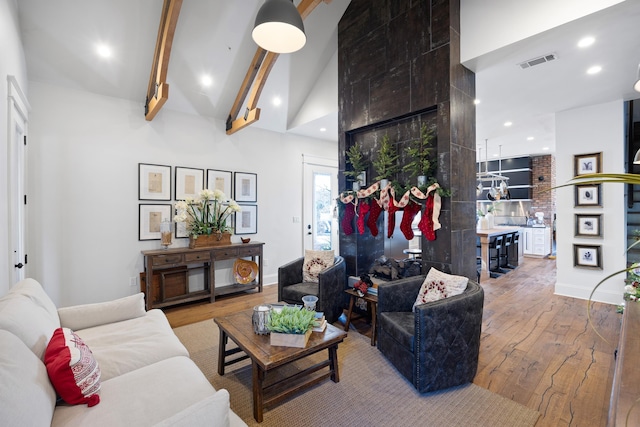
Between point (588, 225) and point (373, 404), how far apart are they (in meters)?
4.21

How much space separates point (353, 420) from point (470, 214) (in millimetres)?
2185

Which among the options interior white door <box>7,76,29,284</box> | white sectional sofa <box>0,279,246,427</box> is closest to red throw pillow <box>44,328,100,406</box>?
white sectional sofa <box>0,279,246,427</box>

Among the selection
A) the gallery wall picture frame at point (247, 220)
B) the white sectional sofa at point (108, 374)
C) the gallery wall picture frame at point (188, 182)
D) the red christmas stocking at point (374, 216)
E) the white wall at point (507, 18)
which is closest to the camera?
the white sectional sofa at point (108, 374)

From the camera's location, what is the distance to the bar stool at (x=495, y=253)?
19.0 feet

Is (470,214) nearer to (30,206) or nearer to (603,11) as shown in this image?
(603,11)

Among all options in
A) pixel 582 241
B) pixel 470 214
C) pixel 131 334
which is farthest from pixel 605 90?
pixel 131 334

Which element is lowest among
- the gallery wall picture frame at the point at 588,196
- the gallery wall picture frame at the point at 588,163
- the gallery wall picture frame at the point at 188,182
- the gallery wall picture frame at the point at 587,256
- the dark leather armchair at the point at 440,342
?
the dark leather armchair at the point at 440,342

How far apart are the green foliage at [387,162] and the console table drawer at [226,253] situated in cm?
234

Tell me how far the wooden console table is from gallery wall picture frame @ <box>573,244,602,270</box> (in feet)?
15.3

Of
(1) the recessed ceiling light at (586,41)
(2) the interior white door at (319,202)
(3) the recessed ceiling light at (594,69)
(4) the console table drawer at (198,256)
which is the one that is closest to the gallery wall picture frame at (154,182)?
(4) the console table drawer at (198,256)

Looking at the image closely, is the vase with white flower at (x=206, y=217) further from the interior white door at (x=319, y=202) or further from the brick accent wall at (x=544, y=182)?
the brick accent wall at (x=544, y=182)

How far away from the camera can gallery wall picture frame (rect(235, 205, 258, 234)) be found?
15.9 feet

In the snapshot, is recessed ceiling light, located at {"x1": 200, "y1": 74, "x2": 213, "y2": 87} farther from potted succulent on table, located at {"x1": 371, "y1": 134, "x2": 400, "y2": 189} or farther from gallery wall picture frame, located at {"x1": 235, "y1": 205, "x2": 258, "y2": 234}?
potted succulent on table, located at {"x1": 371, "y1": 134, "x2": 400, "y2": 189}

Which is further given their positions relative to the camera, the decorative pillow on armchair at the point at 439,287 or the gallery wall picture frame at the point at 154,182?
the gallery wall picture frame at the point at 154,182
